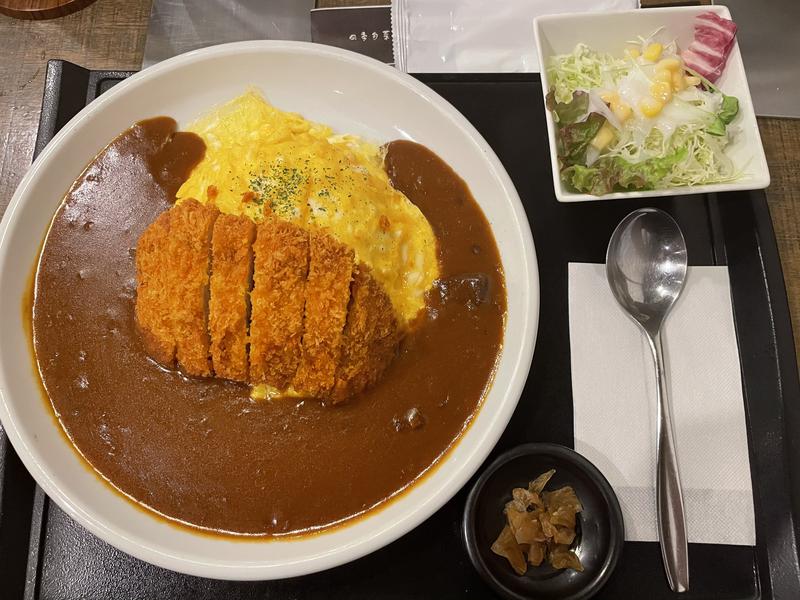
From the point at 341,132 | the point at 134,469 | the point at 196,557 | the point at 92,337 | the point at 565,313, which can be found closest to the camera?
the point at 196,557

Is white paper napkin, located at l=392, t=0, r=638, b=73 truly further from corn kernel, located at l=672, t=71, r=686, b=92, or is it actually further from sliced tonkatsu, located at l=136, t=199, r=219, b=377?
sliced tonkatsu, located at l=136, t=199, r=219, b=377

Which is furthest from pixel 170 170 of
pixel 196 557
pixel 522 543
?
pixel 522 543

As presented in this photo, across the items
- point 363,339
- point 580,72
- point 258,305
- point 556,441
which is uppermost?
point 580,72

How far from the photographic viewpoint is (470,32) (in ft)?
8.21

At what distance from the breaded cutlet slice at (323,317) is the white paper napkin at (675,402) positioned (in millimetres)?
799

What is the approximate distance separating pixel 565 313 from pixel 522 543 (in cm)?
79

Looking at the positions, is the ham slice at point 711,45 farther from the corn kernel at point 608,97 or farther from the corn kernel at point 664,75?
the corn kernel at point 608,97

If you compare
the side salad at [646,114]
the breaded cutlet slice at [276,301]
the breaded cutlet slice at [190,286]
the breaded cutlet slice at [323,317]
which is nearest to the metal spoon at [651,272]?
the side salad at [646,114]

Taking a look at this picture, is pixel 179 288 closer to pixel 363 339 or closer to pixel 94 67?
pixel 363 339

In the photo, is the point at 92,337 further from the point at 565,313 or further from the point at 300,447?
the point at 565,313

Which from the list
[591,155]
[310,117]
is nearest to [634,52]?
[591,155]

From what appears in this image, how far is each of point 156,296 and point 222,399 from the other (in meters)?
0.39

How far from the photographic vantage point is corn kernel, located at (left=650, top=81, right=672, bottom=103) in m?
2.06

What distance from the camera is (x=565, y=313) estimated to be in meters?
2.11
